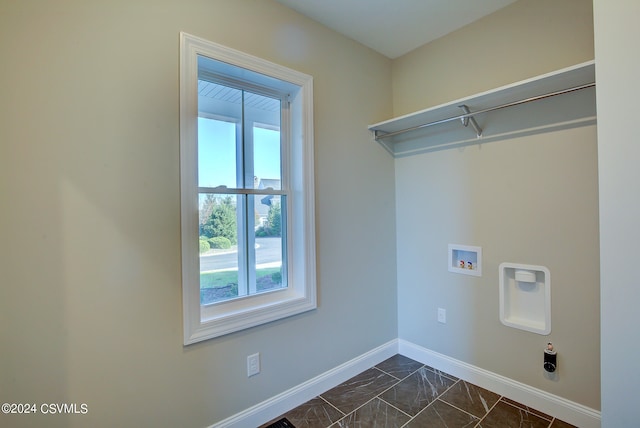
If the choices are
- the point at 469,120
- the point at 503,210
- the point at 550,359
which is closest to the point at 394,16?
the point at 469,120

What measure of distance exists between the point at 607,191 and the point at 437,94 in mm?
1492

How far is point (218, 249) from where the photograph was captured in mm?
1767

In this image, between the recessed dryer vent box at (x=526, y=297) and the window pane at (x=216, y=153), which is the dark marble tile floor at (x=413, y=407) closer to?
the recessed dryer vent box at (x=526, y=297)

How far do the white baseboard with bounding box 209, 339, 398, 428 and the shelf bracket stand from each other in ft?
5.92

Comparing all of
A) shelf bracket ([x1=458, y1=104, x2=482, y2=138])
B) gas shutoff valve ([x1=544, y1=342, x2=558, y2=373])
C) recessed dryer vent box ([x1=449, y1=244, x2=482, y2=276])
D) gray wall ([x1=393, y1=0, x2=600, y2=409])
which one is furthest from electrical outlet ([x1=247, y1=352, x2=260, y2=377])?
shelf bracket ([x1=458, y1=104, x2=482, y2=138])

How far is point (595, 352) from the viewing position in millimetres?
1639

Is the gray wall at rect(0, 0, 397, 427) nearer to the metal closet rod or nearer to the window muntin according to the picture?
the window muntin

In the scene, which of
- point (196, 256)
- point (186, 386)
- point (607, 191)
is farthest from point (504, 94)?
point (186, 386)

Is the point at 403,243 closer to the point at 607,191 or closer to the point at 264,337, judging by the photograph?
the point at 264,337

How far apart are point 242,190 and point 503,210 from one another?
1.71 metres

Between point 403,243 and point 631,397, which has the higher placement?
point 403,243

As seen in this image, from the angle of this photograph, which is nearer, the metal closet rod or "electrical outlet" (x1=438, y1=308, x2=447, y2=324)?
the metal closet rod

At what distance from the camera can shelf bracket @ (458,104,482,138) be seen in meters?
1.90

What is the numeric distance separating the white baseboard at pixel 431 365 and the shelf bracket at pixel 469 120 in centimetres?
167
